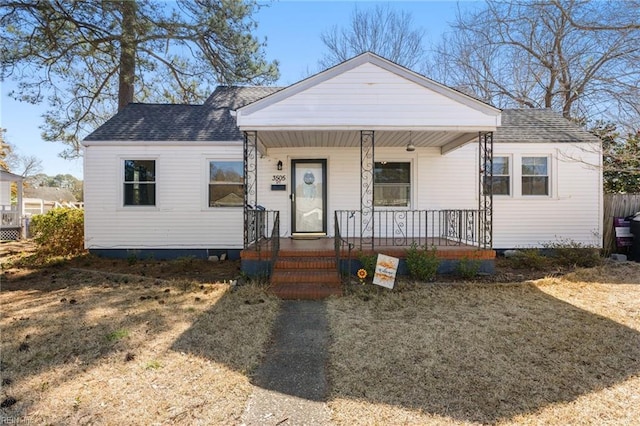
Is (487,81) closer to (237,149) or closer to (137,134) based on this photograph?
(237,149)

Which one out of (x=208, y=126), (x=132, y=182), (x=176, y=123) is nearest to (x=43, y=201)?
(x=132, y=182)

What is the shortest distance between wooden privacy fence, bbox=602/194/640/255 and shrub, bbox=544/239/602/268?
142 centimetres

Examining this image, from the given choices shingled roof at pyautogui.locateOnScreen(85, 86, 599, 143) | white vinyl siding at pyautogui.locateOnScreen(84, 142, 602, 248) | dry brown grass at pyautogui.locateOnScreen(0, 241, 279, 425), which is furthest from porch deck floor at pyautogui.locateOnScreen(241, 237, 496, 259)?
shingled roof at pyautogui.locateOnScreen(85, 86, 599, 143)

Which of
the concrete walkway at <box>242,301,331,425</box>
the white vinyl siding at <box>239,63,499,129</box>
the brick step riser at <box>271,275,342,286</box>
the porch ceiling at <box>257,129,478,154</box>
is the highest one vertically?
the white vinyl siding at <box>239,63,499,129</box>

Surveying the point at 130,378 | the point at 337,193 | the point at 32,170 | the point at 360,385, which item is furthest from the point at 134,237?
the point at 32,170

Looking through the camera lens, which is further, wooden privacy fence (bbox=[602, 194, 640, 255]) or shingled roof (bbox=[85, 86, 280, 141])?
wooden privacy fence (bbox=[602, 194, 640, 255])

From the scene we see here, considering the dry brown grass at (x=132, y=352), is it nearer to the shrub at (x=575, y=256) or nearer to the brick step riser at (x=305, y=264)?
the brick step riser at (x=305, y=264)

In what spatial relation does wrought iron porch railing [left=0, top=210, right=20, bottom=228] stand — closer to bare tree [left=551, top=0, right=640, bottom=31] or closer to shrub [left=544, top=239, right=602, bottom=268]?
shrub [left=544, top=239, right=602, bottom=268]

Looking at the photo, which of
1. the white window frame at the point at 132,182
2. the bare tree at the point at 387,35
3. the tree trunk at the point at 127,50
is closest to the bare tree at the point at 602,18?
the bare tree at the point at 387,35

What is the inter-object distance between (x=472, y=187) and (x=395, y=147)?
2.36 metres

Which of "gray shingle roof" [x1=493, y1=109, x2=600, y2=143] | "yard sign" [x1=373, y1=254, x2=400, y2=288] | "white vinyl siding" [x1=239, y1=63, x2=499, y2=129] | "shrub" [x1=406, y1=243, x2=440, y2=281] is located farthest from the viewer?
"gray shingle roof" [x1=493, y1=109, x2=600, y2=143]

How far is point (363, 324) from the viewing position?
4668mm

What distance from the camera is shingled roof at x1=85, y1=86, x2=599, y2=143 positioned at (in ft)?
31.0

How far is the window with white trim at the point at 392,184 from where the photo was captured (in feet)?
31.1
